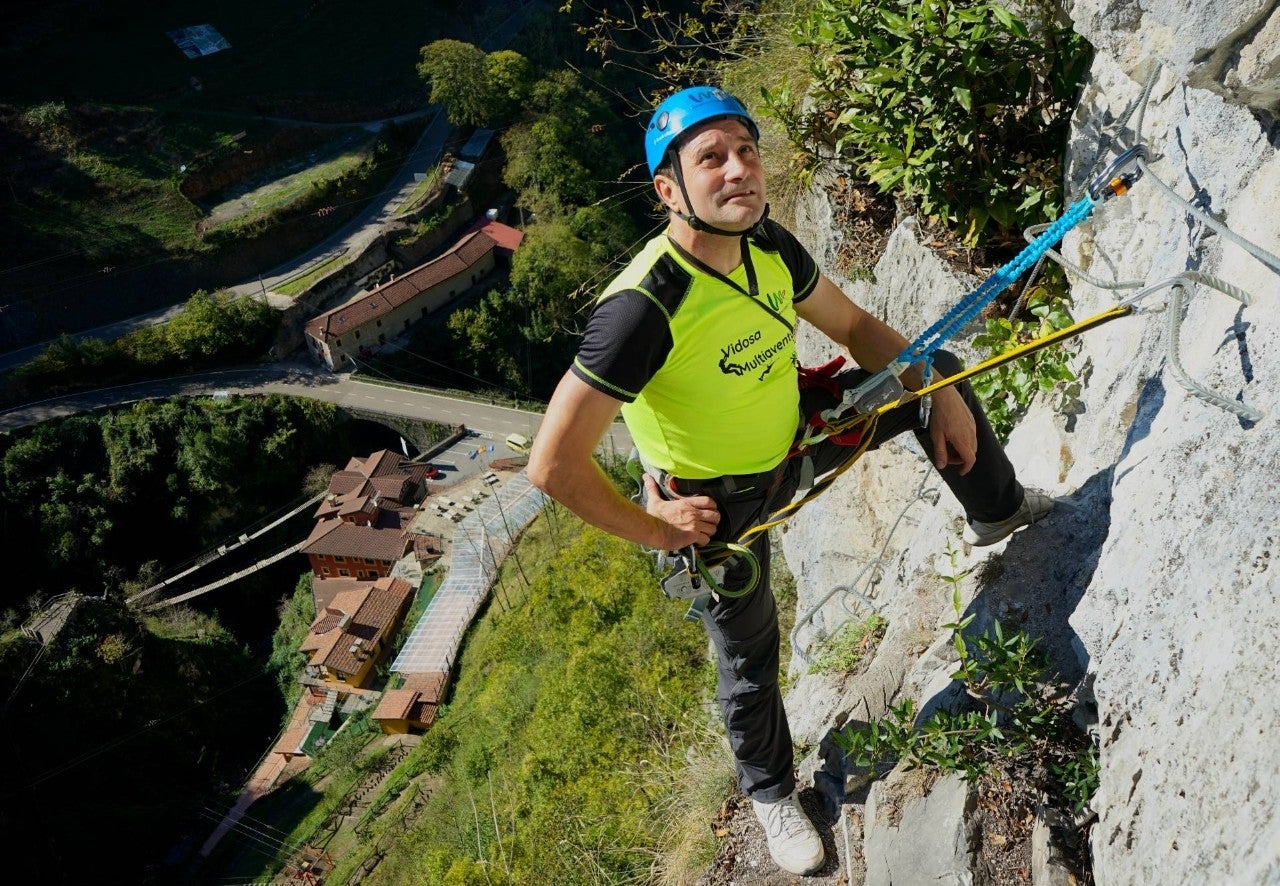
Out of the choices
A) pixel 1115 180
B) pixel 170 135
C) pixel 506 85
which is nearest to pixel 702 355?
pixel 1115 180

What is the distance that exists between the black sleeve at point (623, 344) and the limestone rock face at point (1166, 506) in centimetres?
159

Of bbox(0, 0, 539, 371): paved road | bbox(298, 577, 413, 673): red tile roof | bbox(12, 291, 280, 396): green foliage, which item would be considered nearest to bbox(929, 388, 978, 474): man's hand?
bbox(298, 577, 413, 673): red tile roof

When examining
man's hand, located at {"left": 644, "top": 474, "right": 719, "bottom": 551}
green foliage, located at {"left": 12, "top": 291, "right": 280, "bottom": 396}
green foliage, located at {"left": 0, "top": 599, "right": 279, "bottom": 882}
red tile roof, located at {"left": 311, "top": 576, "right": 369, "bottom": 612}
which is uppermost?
man's hand, located at {"left": 644, "top": 474, "right": 719, "bottom": 551}

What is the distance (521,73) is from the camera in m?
42.4

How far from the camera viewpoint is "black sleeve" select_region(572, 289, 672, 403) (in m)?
2.77

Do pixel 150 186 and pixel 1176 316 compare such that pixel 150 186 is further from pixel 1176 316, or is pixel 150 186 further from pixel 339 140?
pixel 1176 316

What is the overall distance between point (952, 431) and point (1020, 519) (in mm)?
649

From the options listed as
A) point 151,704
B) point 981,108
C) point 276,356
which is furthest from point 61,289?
point 981,108

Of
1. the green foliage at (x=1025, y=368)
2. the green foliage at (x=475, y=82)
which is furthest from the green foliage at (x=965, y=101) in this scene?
the green foliage at (x=475, y=82)

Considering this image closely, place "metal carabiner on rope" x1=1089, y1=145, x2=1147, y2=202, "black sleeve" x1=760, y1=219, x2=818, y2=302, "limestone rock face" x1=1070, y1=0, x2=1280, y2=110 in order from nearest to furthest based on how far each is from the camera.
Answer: "limestone rock face" x1=1070, y1=0, x2=1280, y2=110 → "metal carabiner on rope" x1=1089, y1=145, x2=1147, y2=202 → "black sleeve" x1=760, y1=219, x2=818, y2=302

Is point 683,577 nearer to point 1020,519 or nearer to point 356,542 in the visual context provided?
point 1020,519

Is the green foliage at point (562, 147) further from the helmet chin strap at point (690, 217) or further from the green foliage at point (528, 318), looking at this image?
the helmet chin strap at point (690, 217)

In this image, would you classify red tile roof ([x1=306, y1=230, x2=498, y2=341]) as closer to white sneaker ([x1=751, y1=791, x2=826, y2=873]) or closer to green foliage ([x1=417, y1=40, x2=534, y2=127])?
green foliage ([x1=417, y1=40, x2=534, y2=127])

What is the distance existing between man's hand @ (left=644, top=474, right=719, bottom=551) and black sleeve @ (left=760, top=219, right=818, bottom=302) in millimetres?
944
